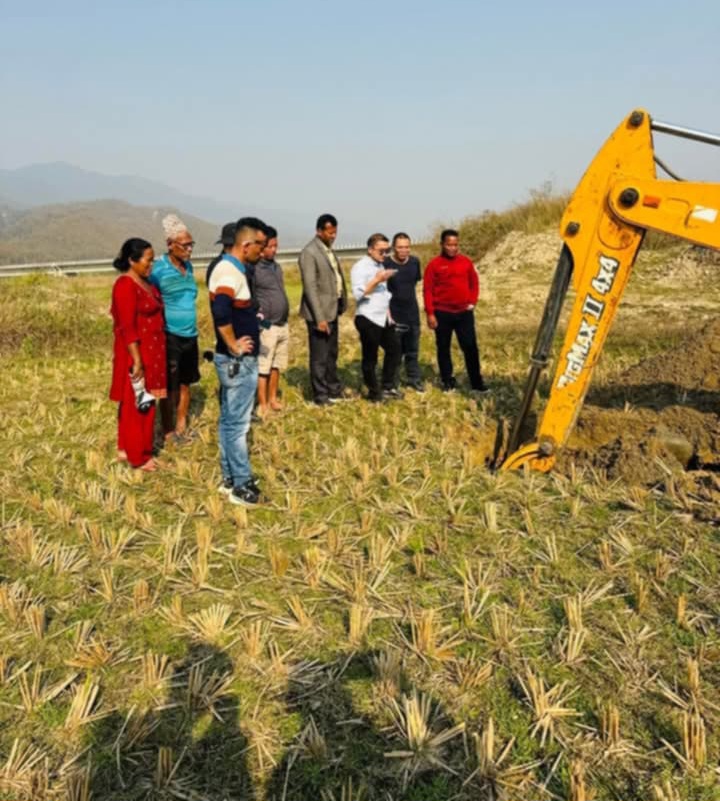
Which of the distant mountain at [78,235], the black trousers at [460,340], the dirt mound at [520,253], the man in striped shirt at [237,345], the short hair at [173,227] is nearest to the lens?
the man in striped shirt at [237,345]

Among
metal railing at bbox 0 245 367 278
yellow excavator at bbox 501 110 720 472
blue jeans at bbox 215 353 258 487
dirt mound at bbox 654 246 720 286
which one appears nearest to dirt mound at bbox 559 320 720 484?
yellow excavator at bbox 501 110 720 472

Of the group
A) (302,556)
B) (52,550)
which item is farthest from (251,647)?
(52,550)

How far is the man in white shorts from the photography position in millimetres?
6395

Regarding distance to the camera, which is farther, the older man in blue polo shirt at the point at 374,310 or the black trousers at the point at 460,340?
the black trousers at the point at 460,340

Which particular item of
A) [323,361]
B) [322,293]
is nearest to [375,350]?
[323,361]

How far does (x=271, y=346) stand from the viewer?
660 centimetres

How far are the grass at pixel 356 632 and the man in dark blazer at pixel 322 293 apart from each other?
5.45 ft

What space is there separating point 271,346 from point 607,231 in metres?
3.78

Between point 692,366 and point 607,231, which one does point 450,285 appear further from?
point 607,231

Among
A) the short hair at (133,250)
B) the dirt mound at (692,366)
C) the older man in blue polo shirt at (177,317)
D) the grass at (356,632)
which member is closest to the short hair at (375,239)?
the older man in blue polo shirt at (177,317)

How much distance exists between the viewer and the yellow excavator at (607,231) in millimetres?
3648

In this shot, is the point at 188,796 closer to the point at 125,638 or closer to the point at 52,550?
the point at 125,638

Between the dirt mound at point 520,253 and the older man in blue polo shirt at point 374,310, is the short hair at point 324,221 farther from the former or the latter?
the dirt mound at point 520,253

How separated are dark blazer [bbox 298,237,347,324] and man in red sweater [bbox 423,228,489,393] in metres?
1.11
